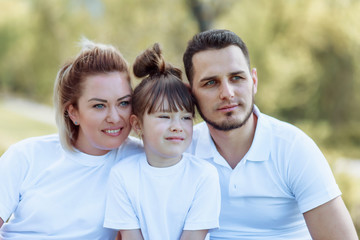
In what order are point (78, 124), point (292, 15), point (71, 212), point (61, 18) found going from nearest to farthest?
point (71, 212) → point (78, 124) → point (292, 15) → point (61, 18)

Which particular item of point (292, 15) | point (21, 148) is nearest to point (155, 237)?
point (21, 148)

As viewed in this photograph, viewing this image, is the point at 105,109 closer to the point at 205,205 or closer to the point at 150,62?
the point at 150,62

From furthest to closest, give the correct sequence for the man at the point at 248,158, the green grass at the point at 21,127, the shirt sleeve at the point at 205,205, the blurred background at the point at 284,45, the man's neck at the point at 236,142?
the green grass at the point at 21,127, the blurred background at the point at 284,45, the man's neck at the point at 236,142, the man at the point at 248,158, the shirt sleeve at the point at 205,205

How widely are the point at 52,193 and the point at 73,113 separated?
49 cm

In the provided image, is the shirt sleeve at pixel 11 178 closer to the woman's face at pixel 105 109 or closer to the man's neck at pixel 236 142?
the woman's face at pixel 105 109

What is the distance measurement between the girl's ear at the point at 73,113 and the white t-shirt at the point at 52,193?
199 millimetres

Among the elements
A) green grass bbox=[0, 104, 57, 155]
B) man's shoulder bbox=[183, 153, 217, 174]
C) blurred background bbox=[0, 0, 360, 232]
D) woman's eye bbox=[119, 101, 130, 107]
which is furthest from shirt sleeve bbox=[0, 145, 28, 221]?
green grass bbox=[0, 104, 57, 155]

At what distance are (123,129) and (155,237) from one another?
0.65 metres

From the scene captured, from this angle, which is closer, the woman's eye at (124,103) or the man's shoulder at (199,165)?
the man's shoulder at (199,165)

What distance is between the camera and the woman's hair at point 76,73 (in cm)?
248

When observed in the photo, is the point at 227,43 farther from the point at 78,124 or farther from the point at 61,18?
the point at 61,18

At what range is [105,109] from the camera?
244 cm

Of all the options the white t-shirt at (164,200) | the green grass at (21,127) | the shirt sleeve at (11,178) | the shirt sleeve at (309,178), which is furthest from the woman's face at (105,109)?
the green grass at (21,127)

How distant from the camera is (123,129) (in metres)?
2.50
